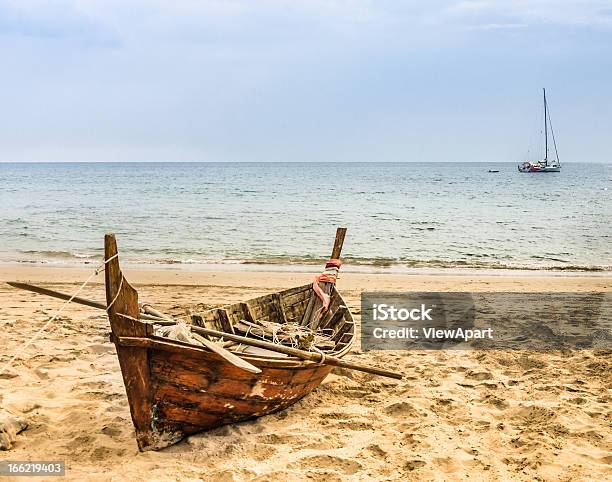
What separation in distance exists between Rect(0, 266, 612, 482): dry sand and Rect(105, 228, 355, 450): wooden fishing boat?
0.16 meters

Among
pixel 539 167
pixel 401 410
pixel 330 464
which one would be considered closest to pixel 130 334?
pixel 330 464

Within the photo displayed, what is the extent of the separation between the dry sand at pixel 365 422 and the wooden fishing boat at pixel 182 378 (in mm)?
164

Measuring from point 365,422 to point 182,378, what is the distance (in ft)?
5.51

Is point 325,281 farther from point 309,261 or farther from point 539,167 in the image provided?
point 539,167

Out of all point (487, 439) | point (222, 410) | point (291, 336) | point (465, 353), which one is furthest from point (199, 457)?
point (465, 353)

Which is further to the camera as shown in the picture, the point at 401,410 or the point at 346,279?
the point at 346,279

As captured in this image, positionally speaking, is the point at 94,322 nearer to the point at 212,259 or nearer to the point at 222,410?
the point at 222,410

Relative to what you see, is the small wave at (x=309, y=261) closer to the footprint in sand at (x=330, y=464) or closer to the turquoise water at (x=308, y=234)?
the turquoise water at (x=308, y=234)

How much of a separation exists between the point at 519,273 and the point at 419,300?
14.7 ft

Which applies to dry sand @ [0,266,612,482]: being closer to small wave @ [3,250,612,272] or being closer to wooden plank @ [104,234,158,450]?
wooden plank @ [104,234,158,450]

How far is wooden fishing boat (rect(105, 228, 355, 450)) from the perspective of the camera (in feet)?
13.1

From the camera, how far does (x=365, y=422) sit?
506cm

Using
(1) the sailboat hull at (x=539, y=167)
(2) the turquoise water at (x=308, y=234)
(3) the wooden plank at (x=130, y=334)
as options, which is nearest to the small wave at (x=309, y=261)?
(2) the turquoise water at (x=308, y=234)

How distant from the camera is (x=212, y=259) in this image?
14.7 metres
